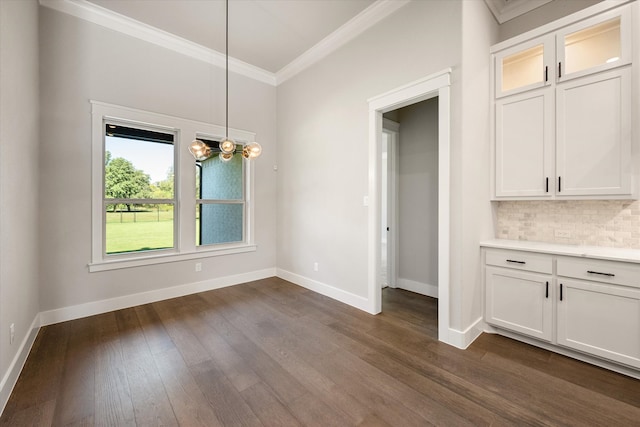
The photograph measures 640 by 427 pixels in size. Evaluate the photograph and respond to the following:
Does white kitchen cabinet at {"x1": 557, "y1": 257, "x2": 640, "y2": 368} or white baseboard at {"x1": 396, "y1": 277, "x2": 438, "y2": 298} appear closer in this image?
white kitchen cabinet at {"x1": 557, "y1": 257, "x2": 640, "y2": 368}

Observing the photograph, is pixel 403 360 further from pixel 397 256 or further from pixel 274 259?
pixel 274 259

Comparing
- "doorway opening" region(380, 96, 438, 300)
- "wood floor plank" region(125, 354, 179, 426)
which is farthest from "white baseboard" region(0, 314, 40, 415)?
"doorway opening" region(380, 96, 438, 300)

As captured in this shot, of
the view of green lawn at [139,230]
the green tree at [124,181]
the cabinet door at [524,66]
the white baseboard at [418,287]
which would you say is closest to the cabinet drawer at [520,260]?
the white baseboard at [418,287]

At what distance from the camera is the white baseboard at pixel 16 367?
1726mm

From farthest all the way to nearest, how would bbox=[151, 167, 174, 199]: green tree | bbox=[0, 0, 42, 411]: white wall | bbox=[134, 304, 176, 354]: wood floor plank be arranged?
1. bbox=[151, 167, 174, 199]: green tree
2. bbox=[134, 304, 176, 354]: wood floor plank
3. bbox=[0, 0, 42, 411]: white wall

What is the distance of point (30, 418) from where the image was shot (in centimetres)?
162

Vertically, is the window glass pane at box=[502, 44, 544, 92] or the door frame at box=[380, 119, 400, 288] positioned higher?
the window glass pane at box=[502, 44, 544, 92]

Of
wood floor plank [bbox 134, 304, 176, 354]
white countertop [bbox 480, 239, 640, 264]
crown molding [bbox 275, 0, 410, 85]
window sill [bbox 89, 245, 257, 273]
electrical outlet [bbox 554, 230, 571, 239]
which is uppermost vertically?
crown molding [bbox 275, 0, 410, 85]

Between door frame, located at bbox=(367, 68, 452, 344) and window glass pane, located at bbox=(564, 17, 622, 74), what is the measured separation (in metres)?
1.08

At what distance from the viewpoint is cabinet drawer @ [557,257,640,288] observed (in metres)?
1.97

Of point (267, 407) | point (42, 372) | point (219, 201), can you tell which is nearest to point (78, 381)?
point (42, 372)

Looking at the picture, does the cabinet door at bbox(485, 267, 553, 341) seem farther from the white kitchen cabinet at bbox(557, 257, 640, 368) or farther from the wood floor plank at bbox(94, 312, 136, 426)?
the wood floor plank at bbox(94, 312, 136, 426)

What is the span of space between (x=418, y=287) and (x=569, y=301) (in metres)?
1.85

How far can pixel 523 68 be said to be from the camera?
9.06ft
